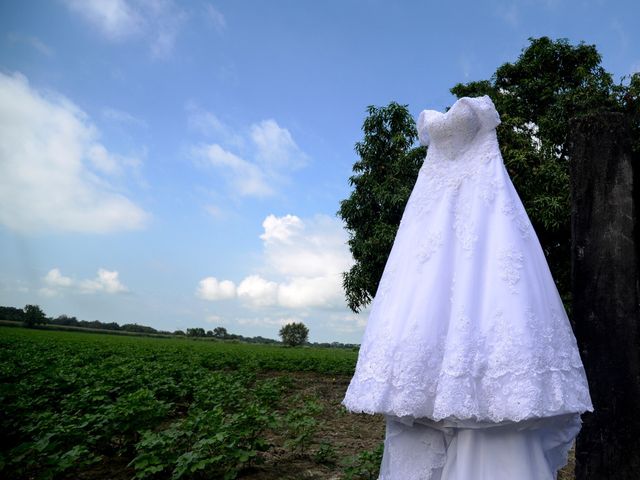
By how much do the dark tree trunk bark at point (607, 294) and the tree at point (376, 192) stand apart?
8.19 metres

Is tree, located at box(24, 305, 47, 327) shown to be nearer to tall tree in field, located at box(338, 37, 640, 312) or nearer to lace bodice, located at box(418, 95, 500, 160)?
tall tree in field, located at box(338, 37, 640, 312)

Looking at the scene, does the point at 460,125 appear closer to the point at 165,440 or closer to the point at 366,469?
the point at 366,469

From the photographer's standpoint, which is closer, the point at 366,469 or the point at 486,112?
the point at 486,112

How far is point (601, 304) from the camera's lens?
313cm

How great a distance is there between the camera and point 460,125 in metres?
2.56

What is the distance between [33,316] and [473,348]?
67.6m

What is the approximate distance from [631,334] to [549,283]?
1.39m

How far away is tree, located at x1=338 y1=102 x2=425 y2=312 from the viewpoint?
11.9 metres

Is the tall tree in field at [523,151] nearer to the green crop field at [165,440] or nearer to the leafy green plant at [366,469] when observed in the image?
the green crop field at [165,440]

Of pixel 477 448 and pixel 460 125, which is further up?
pixel 460 125

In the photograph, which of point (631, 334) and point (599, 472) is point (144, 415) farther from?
point (631, 334)

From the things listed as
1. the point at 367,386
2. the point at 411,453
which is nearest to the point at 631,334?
the point at 411,453

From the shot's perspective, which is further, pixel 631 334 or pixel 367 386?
pixel 631 334

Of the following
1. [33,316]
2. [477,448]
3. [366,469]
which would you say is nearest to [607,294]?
[477,448]
